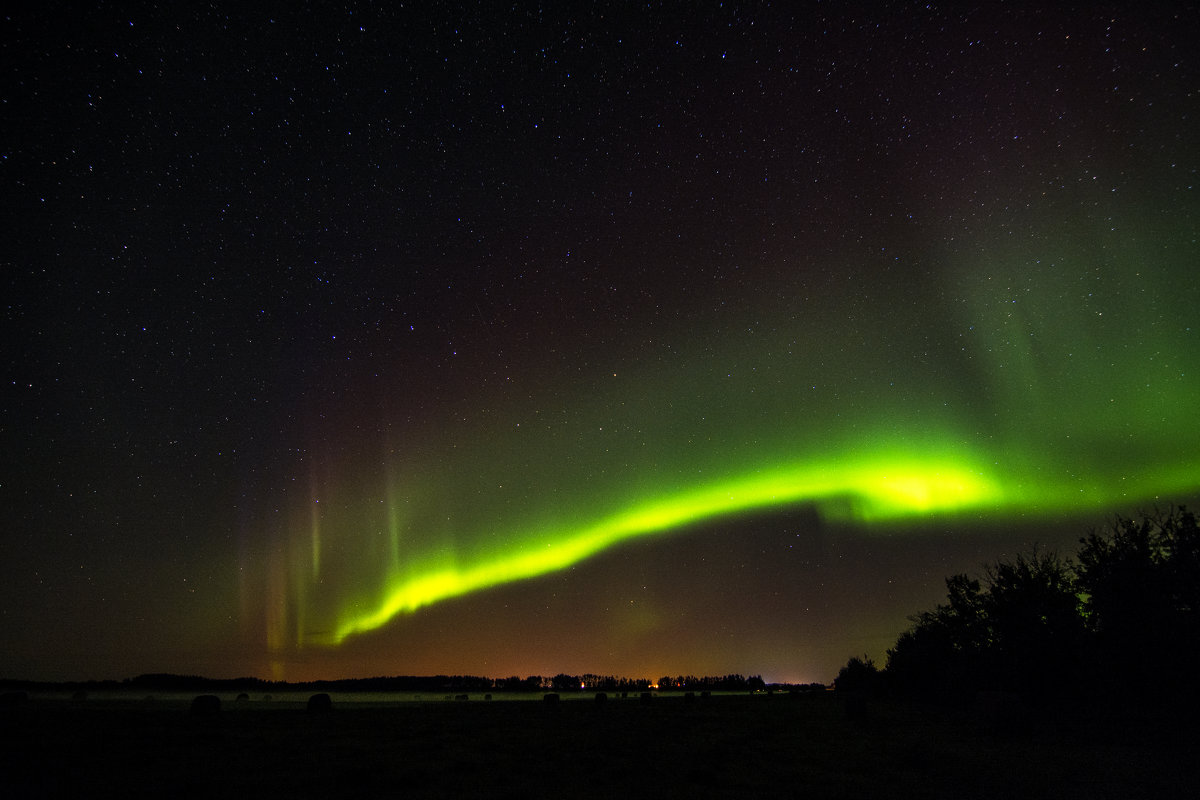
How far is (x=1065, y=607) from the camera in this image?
1098 inches

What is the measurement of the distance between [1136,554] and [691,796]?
72.1ft

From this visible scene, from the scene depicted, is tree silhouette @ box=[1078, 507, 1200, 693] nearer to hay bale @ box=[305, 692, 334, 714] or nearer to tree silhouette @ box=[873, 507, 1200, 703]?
tree silhouette @ box=[873, 507, 1200, 703]

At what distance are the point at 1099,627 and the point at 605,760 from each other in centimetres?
2225

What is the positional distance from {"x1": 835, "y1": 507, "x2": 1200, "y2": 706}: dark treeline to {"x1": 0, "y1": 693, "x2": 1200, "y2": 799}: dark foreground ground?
169 cm

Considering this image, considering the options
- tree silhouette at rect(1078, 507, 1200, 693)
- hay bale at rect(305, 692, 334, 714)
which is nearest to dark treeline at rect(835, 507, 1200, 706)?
tree silhouette at rect(1078, 507, 1200, 693)

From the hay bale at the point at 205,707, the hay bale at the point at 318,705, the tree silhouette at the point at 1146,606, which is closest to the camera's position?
the tree silhouette at the point at 1146,606

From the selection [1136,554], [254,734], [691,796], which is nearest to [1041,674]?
[1136,554]

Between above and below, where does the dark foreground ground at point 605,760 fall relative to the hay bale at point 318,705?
above

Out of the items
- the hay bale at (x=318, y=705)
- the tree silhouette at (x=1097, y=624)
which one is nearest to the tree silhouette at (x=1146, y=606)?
the tree silhouette at (x=1097, y=624)

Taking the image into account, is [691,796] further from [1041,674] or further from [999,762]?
[1041,674]

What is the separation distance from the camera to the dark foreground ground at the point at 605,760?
43.7ft

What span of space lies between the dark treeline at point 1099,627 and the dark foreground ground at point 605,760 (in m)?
1.69

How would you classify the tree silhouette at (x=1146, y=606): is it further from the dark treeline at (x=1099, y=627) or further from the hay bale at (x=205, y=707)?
the hay bale at (x=205, y=707)

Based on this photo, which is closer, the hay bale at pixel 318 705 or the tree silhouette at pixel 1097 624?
the tree silhouette at pixel 1097 624
